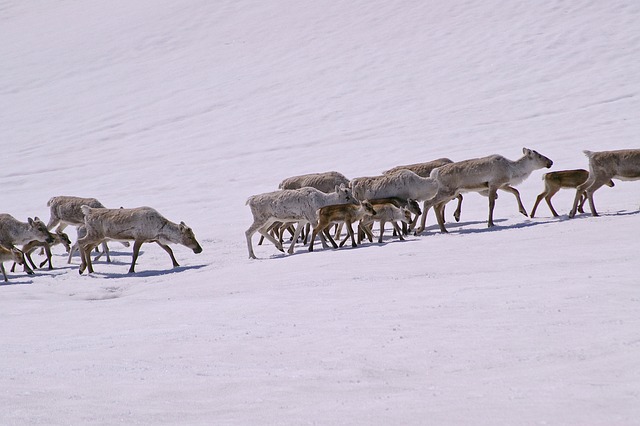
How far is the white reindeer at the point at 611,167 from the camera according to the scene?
1653 centimetres

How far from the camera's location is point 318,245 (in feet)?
60.9

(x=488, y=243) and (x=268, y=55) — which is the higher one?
(x=268, y=55)

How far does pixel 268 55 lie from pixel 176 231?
3312 cm

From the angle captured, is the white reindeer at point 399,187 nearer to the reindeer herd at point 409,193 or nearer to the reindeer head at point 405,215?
the reindeer herd at point 409,193

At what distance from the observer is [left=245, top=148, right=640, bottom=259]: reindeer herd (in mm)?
16734

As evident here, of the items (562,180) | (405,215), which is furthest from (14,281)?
(562,180)

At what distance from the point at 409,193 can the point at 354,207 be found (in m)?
1.80

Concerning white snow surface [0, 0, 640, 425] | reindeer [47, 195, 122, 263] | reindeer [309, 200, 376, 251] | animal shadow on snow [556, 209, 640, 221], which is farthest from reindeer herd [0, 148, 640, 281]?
reindeer [47, 195, 122, 263]

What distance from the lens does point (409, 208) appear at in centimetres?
1775

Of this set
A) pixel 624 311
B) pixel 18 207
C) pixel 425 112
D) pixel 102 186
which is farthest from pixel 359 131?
pixel 624 311

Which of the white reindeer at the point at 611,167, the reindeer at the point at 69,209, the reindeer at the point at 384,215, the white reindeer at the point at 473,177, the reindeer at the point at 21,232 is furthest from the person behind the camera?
the reindeer at the point at 69,209

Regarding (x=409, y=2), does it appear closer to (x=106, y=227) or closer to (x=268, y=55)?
(x=268, y=55)

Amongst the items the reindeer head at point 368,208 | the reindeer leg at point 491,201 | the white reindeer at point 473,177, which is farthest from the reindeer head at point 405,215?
the reindeer leg at point 491,201

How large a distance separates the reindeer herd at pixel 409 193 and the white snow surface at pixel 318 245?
696mm
